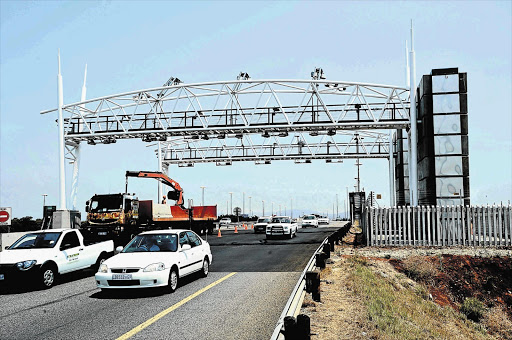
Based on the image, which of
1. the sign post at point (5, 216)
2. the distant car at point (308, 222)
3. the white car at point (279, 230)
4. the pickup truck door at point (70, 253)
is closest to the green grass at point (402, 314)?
the pickup truck door at point (70, 253)

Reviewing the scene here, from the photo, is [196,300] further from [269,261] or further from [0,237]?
[0,237]

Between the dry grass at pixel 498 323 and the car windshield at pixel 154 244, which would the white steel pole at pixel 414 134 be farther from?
the car windshield at pixel 154 244

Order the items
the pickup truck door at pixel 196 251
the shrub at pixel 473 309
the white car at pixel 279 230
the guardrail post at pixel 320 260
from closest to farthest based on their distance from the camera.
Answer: the pickup truck door at pixel 196 251
the guardrail post at pixel 320 260
the shrub at pixel 473 309
the white car at pixel 279 230

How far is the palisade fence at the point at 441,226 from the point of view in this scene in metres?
21.8

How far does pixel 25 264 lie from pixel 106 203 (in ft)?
51.1

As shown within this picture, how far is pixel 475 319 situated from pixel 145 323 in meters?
10.3

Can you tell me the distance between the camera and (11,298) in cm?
1186

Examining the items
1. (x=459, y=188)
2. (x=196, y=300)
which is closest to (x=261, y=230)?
(x=459, y=188)

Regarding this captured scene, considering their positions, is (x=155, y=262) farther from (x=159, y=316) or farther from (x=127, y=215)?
(x=127, y=215)

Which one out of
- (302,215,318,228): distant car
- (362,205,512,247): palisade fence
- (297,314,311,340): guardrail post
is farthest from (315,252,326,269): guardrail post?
(302,215,318,228): distant car

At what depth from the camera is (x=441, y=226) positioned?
22.4 m

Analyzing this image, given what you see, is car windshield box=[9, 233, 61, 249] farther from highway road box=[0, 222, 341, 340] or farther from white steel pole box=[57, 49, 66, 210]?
white steel pole box=[57, 49, 66, 210]

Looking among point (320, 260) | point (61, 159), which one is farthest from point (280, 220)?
point (320, 260)

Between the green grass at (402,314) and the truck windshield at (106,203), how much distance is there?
16.3 metres
